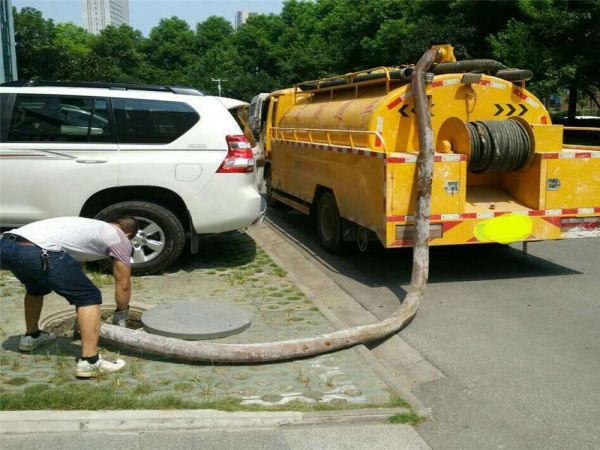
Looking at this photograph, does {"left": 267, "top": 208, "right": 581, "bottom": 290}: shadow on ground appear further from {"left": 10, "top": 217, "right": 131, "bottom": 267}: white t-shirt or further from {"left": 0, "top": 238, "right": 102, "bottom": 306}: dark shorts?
{"left": 0, "top": 238, "right": 102, "bottom": 306}: dark shorts

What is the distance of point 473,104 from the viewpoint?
746 cm

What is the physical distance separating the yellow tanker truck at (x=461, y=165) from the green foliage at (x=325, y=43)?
45.9 feet

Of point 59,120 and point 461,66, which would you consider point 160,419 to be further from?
point 461,66

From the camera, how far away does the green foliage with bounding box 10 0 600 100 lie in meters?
20.4

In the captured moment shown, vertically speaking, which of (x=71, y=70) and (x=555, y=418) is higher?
(x=71, y=70)

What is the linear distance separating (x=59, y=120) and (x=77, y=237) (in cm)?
298

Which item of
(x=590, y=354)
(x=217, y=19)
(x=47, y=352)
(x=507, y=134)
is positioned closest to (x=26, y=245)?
(x=47, y=352)

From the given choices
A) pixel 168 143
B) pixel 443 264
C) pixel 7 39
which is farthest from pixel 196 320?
pixel 7 39

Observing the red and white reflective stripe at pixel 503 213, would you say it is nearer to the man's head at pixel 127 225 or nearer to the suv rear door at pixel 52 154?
the man's head at pixel 127 225

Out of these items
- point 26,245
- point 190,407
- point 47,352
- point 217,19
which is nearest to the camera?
point 190,407

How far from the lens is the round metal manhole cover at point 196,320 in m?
4.91

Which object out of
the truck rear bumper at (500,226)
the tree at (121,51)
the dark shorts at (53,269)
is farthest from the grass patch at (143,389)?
the tree at (121,51)

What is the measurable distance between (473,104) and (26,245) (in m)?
5.28

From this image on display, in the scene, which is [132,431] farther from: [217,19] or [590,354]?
[217,19]
